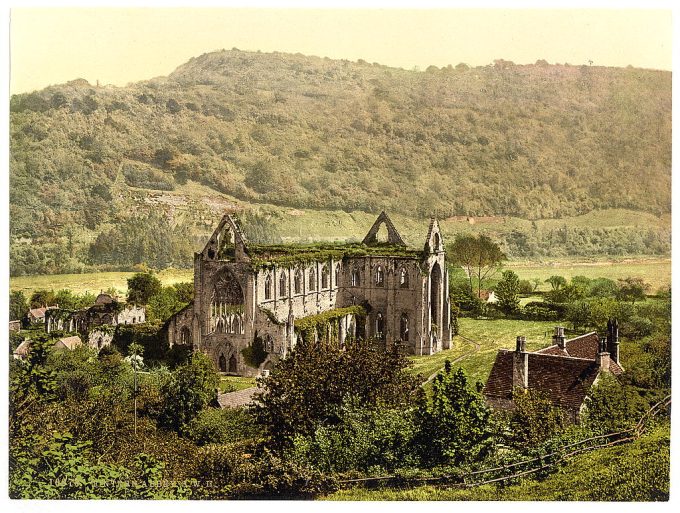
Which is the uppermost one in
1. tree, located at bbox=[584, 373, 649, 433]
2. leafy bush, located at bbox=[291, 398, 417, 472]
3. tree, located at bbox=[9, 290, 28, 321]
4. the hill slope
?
the hill slope

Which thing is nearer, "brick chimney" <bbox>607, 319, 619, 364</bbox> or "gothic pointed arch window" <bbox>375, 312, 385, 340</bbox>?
"brick chimney" <bbox>607, 319, 619, 364</bbox>

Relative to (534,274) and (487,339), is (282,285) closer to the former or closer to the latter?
(487,339)

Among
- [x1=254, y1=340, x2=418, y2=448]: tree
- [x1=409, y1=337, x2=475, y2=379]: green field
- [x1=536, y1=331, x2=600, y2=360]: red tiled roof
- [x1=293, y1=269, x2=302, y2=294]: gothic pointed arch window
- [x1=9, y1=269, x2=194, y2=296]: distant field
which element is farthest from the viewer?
[x1=293, y1=269, x2=302, y2=294]: gothic pointed arch window

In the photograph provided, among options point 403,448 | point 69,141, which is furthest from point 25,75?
point 403,448

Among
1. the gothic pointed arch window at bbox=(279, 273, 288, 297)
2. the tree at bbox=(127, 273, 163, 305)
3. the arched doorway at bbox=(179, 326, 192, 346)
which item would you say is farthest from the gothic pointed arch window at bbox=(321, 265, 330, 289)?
the tree at bbox=(127, 273, 163, 305)

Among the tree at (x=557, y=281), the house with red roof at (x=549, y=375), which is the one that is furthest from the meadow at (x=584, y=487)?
the tree at (x=557, y=281)

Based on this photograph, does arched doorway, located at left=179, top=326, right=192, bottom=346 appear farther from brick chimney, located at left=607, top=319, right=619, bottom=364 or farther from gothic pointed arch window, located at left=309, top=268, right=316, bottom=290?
brick chimney, located at left=607, top=319, right=619, bottom=364

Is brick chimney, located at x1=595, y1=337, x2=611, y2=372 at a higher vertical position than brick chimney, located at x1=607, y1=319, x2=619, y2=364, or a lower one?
lower
